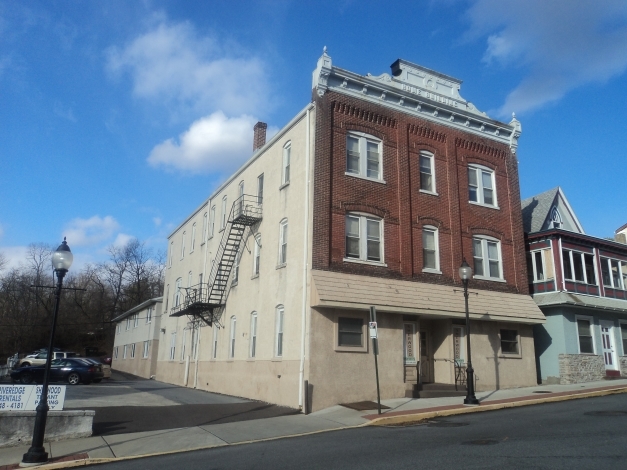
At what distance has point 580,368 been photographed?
22844mm

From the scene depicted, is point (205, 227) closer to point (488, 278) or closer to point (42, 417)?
point (488, 278)

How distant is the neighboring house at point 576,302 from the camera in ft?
76.0

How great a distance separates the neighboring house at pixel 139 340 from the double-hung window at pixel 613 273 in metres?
28.9

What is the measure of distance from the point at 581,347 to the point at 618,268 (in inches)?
245

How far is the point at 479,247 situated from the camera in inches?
900

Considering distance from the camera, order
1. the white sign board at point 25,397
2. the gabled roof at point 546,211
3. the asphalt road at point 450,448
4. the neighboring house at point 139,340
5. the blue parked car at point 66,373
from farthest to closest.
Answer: the neighboring house at point 139,340 < the blue parked car at point 66,373 < the gabled roof at point 546,211 < the white sign board at point 25,397 < the asphalt road at point 450,448

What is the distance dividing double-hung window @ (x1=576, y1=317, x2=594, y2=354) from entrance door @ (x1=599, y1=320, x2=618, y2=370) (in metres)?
0.89

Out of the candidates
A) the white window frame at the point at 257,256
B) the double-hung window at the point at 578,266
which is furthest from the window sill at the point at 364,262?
the double-hung window at the point at 578,266

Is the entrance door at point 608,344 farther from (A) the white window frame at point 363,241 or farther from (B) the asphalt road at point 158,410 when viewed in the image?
(B) the asphalt road at point 158,410

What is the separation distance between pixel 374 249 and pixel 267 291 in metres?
4.61

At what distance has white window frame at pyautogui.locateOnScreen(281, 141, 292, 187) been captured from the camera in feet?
70.1

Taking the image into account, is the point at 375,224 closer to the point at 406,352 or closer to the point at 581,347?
the point at 406,352

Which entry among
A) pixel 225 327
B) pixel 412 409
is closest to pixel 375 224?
pixel 412 409

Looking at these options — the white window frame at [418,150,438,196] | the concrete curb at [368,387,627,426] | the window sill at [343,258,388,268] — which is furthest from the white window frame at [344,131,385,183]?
the concrete curb at [368,387,627,426]
